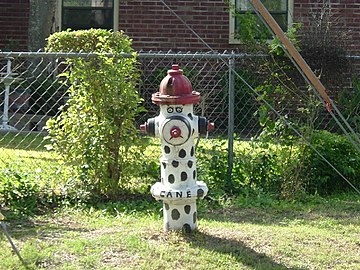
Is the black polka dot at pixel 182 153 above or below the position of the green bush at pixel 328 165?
above

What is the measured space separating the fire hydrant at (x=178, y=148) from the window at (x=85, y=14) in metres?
9.11

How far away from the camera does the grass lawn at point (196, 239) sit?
5.52 meters

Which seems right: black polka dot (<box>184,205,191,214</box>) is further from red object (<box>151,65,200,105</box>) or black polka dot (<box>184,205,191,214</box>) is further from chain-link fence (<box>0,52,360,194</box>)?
chain-link fence (<box>0,52,360,194</box>)

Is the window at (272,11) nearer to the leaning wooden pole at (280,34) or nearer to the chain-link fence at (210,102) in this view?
the chain-link fence at (210,102)

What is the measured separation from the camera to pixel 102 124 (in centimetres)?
746

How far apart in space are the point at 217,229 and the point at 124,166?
4.98ft

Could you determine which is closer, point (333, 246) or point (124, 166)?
point (333, 246)

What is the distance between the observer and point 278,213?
7.43m

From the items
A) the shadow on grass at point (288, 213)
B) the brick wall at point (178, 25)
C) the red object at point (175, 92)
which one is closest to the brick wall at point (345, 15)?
the brick wall at point (178, 25)

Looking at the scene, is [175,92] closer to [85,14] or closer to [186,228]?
[186,228]

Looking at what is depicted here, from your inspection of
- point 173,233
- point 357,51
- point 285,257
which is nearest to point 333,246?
point 285,257

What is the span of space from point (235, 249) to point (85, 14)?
996 cm

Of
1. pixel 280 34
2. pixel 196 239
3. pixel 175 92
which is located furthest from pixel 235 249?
pixel 280 34

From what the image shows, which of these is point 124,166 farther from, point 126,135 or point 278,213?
point 278,213
